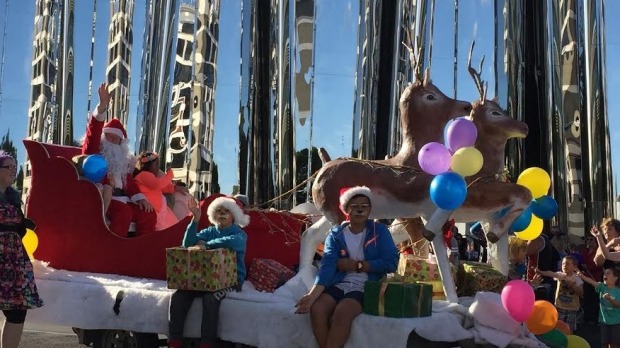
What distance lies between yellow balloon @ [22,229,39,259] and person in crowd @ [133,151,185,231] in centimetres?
99

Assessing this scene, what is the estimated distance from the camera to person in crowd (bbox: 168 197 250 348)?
494 centimetres

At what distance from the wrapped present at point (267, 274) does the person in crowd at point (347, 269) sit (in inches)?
30.5

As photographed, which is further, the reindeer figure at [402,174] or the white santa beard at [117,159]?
the white santa beard at [117,159]

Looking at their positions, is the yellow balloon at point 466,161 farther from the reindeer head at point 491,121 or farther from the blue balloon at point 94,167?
the blue balloon at point 94,167

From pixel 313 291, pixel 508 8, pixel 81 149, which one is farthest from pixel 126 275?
pixel 508 8

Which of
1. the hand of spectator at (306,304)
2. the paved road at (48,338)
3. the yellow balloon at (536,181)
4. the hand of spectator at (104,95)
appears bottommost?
the paved road at (48,338)

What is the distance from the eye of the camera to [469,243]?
37.7ft

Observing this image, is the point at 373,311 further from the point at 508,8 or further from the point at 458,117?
the point at 508,8

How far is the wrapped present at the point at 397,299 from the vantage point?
14.2 feet

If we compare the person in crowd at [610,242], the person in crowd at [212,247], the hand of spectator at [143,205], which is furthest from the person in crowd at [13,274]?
the person in crowd at [610,242]

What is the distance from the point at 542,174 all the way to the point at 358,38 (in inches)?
274

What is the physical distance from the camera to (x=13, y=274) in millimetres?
5051

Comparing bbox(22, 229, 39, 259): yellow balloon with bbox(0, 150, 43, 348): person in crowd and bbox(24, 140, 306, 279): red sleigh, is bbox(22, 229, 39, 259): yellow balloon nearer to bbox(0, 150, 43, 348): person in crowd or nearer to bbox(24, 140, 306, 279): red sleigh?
bbox(24, 140, 306, 279): red sleigh

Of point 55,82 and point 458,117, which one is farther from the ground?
point 55,82
